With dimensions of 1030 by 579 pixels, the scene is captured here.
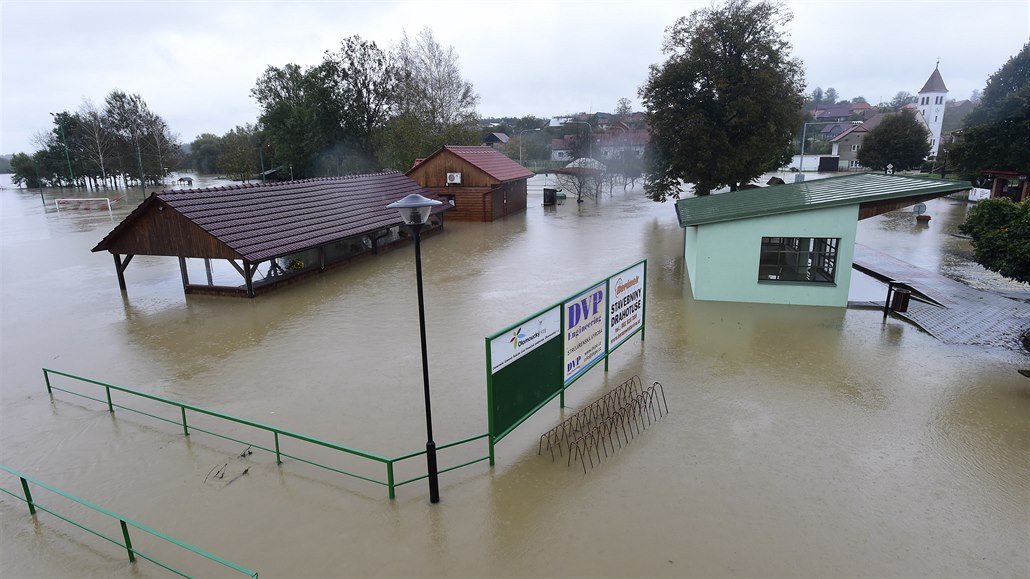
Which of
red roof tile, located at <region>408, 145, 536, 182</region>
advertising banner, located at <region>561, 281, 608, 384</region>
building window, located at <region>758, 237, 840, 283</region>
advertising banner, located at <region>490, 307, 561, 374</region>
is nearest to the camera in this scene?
advertising banner, located at <region>490, 307, 561, 374</region>

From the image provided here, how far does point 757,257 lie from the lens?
15.4 m

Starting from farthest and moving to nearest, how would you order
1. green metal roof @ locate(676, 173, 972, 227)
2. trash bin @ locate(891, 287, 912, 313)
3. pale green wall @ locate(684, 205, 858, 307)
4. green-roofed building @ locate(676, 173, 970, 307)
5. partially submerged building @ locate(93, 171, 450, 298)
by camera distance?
partially submerged building @ locate(93, 171, 450, 298)
pale green wall @ locate(684, 205, 858, 307)
green-roofed building @ locate(676, 173, 970, 307)
trash bin @ locate(891, 287, 912, 313)
green metal roof @ locate(676, 173, 972, 227)

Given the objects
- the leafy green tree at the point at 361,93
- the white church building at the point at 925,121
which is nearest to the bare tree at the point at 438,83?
the leafy green tree at the point at 361,93

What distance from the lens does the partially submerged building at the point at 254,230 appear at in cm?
1639

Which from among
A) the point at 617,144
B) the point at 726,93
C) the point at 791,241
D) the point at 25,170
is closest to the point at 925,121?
the point at 617,144

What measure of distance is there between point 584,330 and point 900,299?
1013cm

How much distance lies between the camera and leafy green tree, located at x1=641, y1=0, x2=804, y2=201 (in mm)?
25594

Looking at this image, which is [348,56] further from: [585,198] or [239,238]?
[239,238]

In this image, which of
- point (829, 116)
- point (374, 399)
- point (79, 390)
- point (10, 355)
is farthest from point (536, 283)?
point (829, 116)

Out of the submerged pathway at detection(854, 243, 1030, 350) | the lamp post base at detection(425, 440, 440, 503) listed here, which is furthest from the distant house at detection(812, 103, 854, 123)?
the lamp post base at detection(425, 440, 440, 503)

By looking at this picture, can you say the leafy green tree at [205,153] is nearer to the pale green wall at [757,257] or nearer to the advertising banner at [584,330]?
the pale green wall at [757,257]

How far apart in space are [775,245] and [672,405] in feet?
30.0

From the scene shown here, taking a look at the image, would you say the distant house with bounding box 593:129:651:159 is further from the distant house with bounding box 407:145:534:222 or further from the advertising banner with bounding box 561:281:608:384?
the advertising banner with bounding box 561:281:608:384

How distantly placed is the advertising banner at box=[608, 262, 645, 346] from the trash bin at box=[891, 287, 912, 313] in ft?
24.9
